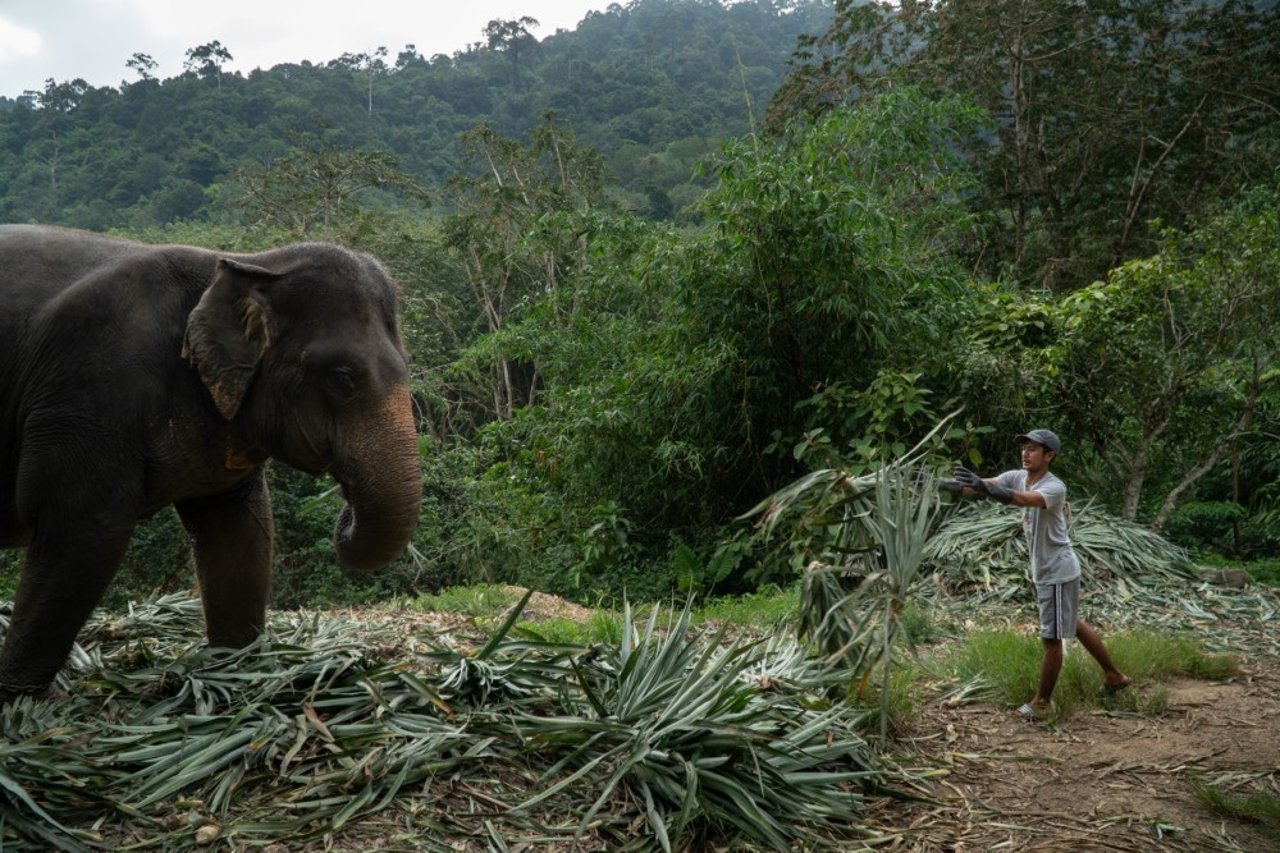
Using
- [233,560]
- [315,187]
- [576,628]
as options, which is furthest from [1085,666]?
[315,187]

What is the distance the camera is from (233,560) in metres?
4.86

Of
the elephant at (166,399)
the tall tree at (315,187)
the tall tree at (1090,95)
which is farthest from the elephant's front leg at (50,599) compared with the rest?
the tall tree at (315,187)

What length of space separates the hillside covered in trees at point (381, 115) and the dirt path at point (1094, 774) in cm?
2201

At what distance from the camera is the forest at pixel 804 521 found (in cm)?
392

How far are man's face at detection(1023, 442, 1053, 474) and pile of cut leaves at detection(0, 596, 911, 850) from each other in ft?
4.84

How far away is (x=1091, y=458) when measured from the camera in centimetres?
1118

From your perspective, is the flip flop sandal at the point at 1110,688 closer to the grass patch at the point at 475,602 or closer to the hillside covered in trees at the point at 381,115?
the grass patch at the point at 475,602

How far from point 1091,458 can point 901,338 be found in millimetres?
2428

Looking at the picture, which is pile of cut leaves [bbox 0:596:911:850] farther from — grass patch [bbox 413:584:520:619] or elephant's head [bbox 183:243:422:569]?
grass patch [bbox 413:584:520:619]

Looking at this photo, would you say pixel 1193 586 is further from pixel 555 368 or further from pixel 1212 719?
pixel 555 368

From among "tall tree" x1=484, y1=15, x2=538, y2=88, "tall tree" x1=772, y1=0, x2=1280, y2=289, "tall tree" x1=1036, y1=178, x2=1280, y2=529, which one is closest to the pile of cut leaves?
"tall tree" x1=1036, y1=178, x2=1280, y2=529

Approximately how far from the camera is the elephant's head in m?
4.36

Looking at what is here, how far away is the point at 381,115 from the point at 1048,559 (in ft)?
140

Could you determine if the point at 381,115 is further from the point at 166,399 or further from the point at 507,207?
the point at 166,399
